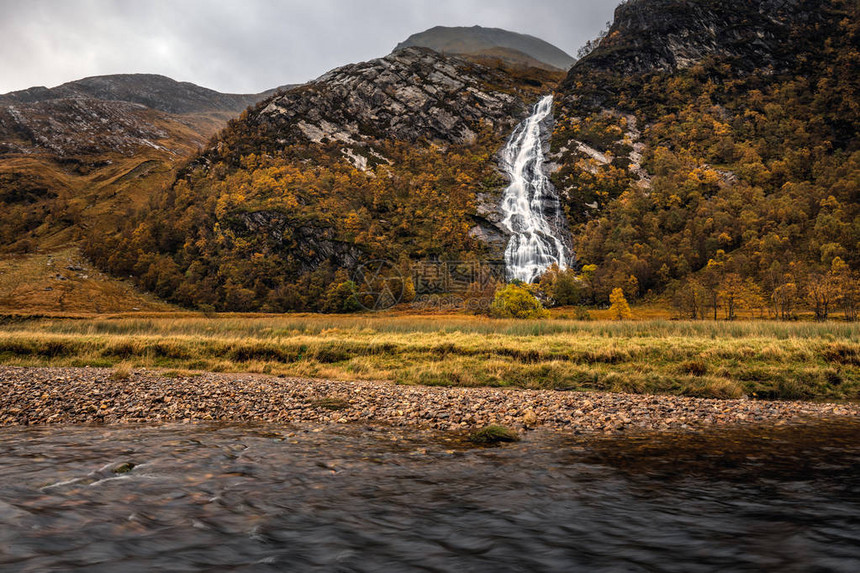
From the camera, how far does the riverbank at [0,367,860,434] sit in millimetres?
13984

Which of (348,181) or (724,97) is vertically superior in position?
(724,97)

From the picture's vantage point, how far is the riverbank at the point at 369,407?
13984mm

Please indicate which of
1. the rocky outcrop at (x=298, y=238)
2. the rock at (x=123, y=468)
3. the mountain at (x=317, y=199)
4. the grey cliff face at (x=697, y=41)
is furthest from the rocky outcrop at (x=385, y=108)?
the rock at (x=123, y=468)

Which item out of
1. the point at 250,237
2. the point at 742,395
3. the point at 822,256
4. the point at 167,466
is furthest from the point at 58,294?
the point at 822,256

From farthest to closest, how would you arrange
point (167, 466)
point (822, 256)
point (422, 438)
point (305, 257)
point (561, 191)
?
point (561, 191) < point (305, 257) < point (822, 256) < point (422, 438) < point (167, 466)

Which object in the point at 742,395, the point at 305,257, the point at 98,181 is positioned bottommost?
the point at 742,395

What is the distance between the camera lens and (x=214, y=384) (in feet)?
65.4

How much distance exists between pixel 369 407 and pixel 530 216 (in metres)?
113

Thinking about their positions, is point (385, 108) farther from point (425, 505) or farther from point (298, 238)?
point (425, 505)

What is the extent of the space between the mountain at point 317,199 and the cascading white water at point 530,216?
17.5 feet

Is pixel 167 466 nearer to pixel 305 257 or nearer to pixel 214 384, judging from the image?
pixel 214 384

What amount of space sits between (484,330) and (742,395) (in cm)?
2162

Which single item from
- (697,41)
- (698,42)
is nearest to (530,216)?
(698,42)
